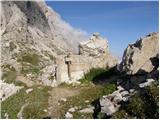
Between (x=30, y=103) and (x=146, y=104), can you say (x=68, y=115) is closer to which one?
(x=30, y=103)

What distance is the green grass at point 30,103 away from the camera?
27500 mm

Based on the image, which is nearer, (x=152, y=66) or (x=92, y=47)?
(x=152, y=66)

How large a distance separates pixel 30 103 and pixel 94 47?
1546cm

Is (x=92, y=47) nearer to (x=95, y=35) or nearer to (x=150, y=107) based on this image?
(x=95, y=35)

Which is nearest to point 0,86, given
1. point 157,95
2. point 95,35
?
point 95,35

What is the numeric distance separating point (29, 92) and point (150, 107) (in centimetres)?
1340

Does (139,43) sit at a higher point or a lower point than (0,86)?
higher

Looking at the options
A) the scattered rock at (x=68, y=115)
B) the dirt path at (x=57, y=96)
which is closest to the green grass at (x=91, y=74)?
the dirt path at (x=57, y=96)

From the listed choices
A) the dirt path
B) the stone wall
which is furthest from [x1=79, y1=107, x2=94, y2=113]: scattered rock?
the stone wall

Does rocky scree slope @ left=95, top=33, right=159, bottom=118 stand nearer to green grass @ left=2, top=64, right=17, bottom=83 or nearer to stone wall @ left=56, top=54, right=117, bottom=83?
stone wall @ left=56, top=54, right=117, bottom=83

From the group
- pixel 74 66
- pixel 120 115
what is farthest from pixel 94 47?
pixel 120 115

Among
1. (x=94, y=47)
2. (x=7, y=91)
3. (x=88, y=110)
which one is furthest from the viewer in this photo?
(x=94, y=47)

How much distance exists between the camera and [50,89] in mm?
34375

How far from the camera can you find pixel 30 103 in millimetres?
29656
